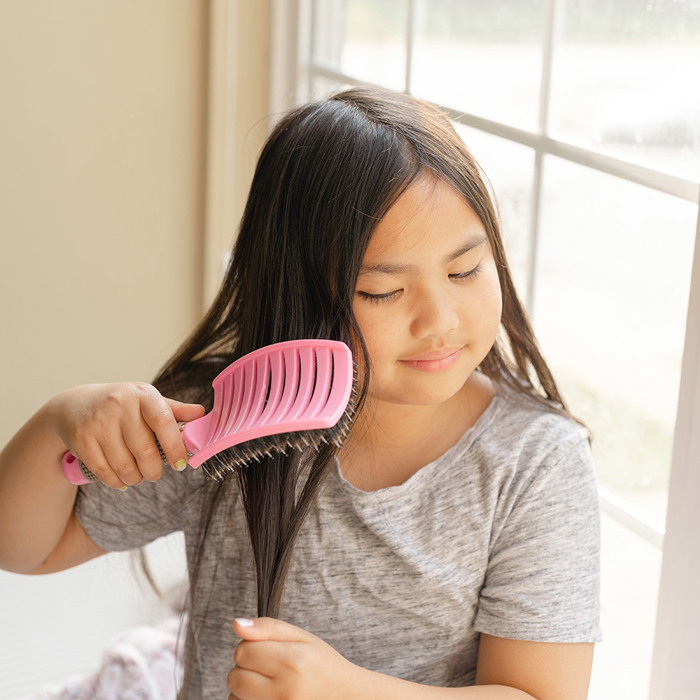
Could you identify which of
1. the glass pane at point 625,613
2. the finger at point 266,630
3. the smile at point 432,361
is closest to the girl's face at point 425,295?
the smile at point 432,361

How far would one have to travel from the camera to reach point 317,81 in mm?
1738

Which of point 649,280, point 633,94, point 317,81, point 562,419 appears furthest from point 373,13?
point 562,419

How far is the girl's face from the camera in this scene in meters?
0.77

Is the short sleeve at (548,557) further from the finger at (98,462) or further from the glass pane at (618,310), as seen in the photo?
the finger at (98,462)

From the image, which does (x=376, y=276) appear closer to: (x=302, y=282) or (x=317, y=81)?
(x=302, y=282)

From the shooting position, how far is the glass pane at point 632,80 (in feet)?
3.02

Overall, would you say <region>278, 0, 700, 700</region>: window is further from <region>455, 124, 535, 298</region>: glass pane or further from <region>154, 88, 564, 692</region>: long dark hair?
<region>154, 88, 564, 692</region>: long dark hair

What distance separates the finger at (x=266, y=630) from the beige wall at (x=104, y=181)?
1.22m

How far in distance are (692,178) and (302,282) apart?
1.29 feet

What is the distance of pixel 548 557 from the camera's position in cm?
85

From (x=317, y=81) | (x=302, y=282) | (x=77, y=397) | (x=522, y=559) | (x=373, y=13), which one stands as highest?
(x=373, y=13)

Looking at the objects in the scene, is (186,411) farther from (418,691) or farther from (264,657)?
(418,691)

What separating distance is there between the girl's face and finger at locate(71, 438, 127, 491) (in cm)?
22

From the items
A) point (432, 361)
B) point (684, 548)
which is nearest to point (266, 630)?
point (432, 361)
